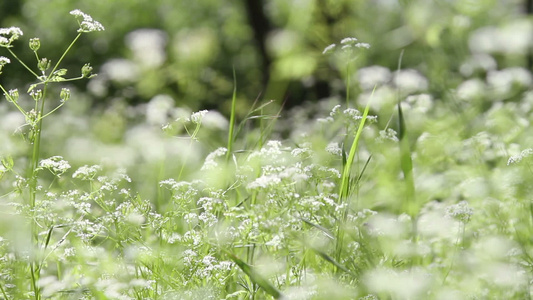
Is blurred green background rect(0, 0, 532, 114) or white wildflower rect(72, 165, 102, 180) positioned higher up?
white wildflower rect(72, 165, 102, 180)

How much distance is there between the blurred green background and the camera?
158 inches

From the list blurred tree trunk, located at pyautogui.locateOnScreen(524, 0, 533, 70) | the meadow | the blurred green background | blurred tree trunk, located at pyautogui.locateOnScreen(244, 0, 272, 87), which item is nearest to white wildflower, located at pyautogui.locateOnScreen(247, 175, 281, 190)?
the meadow

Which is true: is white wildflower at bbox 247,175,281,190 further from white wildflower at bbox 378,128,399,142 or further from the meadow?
white wildflower at bbox 378,128,399,142

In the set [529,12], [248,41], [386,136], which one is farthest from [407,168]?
[248,41]

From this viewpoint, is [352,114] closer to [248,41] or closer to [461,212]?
[461,212]

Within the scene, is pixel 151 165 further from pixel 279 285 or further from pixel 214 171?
pixel 279 285

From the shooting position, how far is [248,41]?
10.4m

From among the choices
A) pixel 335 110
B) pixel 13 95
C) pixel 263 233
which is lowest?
pixel 263 233

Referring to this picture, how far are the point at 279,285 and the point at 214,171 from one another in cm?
43

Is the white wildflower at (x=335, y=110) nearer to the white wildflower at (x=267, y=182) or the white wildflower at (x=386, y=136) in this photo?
the white wildflower at (x=386, y=136)

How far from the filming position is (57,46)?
9.45 meters

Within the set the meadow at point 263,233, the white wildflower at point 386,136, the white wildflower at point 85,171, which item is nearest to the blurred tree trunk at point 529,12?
the meadow at point 263,233

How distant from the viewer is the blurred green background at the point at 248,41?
13.1ft

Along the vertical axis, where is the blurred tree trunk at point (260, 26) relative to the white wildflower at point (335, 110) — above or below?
below
